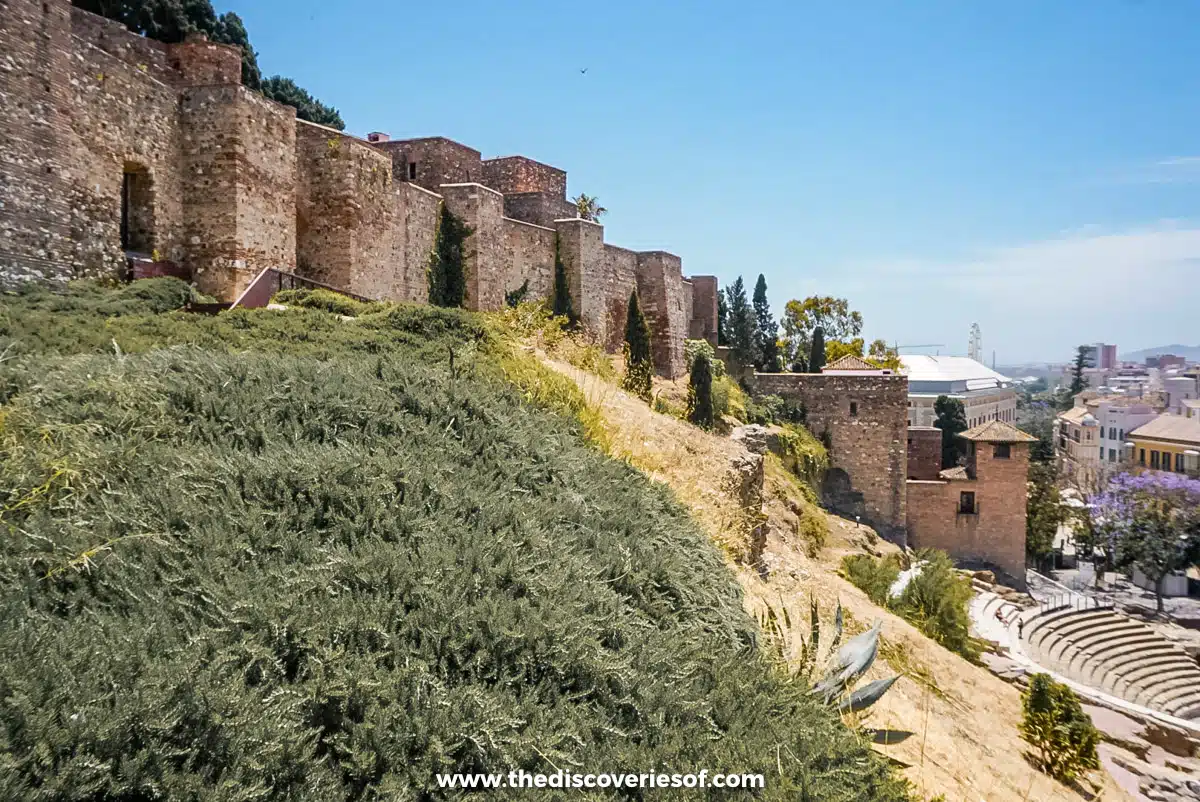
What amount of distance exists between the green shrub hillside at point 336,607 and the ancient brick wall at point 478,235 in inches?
480

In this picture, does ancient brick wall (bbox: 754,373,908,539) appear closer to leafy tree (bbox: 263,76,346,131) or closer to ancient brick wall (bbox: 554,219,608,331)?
ancient brick wall (bbox: 554,219,608,331)

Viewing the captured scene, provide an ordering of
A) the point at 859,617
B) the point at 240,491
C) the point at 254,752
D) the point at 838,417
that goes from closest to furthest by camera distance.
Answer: the point at 254,752
the point at 240,491
the point at 859,617
the point at 838,417

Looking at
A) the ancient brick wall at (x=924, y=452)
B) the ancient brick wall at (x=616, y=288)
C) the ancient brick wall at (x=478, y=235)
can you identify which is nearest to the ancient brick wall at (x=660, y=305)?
the ancient brick wall at (x=616, y=288)

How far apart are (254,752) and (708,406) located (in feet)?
56.9

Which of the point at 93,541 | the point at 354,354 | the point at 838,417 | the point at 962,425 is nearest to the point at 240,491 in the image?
the point at 93,541

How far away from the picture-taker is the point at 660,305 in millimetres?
24234

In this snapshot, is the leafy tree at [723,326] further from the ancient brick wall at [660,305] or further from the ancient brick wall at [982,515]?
the ancient brick wall at [982,515]

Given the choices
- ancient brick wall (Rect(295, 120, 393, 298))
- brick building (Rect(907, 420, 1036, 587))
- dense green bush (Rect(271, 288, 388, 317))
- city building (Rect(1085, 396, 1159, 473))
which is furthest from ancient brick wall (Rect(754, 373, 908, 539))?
city building (Rect(1085, 396, 1159, 473))

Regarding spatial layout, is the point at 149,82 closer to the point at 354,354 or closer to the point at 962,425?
the point at 354,354

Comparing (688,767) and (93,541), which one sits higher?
(93,541)

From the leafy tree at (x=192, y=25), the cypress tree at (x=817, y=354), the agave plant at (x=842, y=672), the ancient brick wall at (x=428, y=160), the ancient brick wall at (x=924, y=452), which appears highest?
the leafy tree at (x=192, y=25)

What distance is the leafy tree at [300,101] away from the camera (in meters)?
29.8

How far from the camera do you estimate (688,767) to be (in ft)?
9.23

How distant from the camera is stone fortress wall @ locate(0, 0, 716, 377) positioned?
962 centimetres
